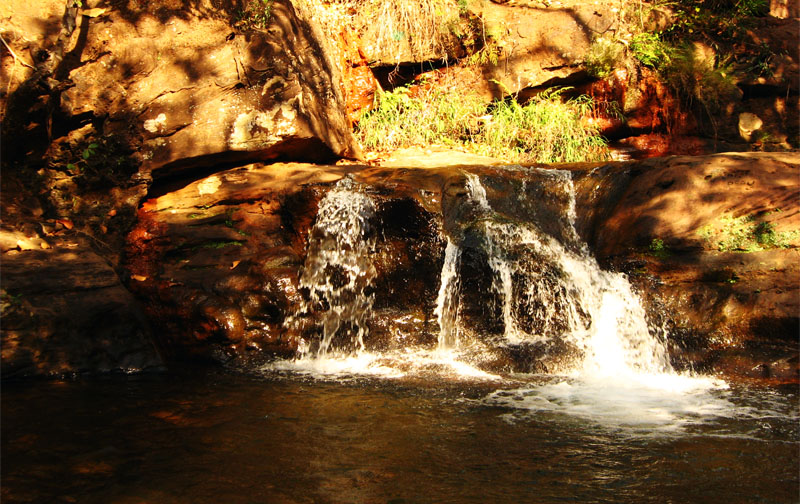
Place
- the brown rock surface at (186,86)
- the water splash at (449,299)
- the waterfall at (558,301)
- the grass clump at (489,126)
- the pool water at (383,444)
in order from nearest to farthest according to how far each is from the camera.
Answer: the pool water at (383,444)
the waterfall at (558,301)
the water splash at (449,299)
the brown rock surface at (186,86)
the grass clump at (489,126)

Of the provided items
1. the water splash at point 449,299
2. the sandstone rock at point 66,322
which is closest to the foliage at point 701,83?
the water splash at point 449,299

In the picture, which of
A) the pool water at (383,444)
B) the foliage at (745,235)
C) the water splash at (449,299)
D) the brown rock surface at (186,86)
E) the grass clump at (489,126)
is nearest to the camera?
the pool water at (383,444)

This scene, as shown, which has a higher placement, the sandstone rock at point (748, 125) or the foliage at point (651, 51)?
the foliage at point (651, 51)

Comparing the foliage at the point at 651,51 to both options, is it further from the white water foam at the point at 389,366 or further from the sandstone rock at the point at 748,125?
the white water foam at the point at 389,366

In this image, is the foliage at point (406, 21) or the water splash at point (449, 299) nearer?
the water splash at point (449, 299)

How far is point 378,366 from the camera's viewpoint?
5254mm

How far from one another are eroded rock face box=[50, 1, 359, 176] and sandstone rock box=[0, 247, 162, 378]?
1.95 m

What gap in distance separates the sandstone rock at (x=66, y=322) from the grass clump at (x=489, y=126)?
543 centimetres

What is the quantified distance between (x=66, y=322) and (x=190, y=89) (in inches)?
127

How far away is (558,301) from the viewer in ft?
18.8

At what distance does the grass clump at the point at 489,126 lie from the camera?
9695mm

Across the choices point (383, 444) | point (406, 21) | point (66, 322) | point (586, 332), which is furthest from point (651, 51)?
point (66, 322)

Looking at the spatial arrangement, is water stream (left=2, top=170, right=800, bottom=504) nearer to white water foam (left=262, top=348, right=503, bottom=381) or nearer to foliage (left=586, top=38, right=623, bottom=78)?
white water foam (left=262, top=348, right=503, bottom=381)

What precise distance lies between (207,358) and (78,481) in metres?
2.58
